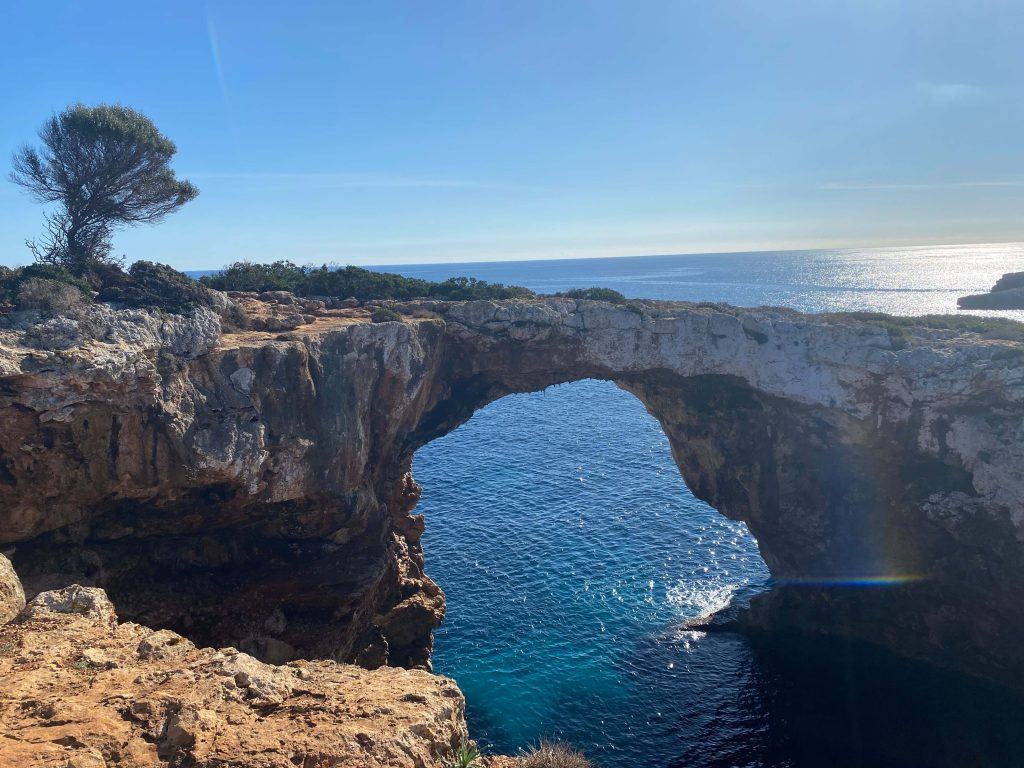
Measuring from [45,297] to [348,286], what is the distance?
19660 mm

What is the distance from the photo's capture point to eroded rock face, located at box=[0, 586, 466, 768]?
8445mm

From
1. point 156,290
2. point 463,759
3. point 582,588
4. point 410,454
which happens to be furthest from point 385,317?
point 463,759

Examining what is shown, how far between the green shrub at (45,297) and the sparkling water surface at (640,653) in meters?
21.7

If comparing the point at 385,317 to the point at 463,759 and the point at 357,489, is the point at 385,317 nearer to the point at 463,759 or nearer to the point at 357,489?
the point at 357,489

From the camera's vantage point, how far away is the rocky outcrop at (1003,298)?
81062 mm

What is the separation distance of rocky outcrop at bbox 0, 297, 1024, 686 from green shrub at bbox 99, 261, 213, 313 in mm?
1418

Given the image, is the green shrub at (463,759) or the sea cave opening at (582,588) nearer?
the green shrub at (463,759)

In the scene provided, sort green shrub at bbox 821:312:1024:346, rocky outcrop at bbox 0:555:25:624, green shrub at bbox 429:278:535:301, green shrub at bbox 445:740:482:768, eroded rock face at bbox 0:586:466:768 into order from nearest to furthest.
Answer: eroded rock face at bbox 0:586:466:768, green shrub at bbox 445:740:482:768, rocky outcrop at bbox 0:555:25:624, green shrub at bbox 821:312:1024:346, green shrub at bbox 429:278:535:301

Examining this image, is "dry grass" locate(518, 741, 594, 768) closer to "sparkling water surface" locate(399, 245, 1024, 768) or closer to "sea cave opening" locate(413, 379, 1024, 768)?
"sparkling water surface" locate(399, 245, 1024, 768)

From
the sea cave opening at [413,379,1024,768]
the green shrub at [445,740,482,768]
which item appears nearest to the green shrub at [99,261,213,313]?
the green shrub at [445,740,482,768]

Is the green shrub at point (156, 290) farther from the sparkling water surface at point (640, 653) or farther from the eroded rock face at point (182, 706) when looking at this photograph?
the sparkling water surface at point (640, 653)

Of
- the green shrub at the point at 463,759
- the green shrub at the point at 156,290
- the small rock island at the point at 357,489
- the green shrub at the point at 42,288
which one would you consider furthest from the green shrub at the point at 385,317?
the green shrub at the point at 463,759

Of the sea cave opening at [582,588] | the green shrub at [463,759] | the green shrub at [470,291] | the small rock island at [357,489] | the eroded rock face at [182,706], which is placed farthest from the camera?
the green shrub at [470,291]

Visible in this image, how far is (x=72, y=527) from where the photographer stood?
19.2 metres
